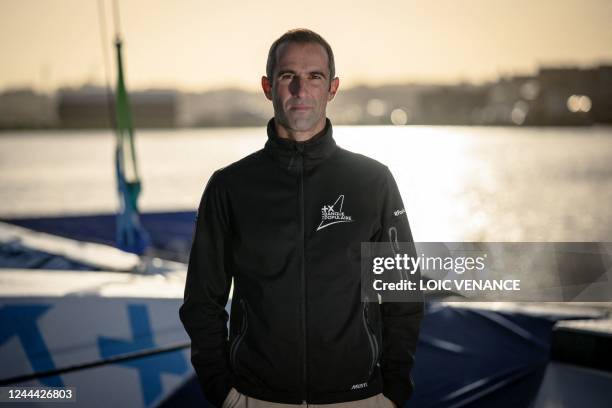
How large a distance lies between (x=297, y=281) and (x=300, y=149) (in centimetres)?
42

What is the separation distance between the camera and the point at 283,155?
1.94 meters

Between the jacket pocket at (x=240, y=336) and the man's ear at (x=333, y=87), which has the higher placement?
the man's ear at (x=333, y=87)

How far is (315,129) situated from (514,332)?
309cm

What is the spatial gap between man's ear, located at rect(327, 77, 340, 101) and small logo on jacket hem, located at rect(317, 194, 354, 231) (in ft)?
1.15

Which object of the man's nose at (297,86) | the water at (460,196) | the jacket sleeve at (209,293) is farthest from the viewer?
the water at (460,196)

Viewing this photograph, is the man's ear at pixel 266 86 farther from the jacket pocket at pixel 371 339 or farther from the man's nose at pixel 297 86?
the jacket pocket at pixel 371 339

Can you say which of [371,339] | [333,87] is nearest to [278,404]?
[371,339]

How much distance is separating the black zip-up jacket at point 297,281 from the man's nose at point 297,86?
17 cm

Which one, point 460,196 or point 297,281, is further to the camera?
point 460,196

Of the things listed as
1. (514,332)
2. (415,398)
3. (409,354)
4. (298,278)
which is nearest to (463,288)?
(514,332)

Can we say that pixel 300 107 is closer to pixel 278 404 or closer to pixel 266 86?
pixel 266 86

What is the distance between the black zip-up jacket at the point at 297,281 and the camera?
6.10 ft

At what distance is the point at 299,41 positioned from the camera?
1870mm

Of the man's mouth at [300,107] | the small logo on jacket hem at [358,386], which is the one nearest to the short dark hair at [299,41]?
the man's mouth at [300,107]
